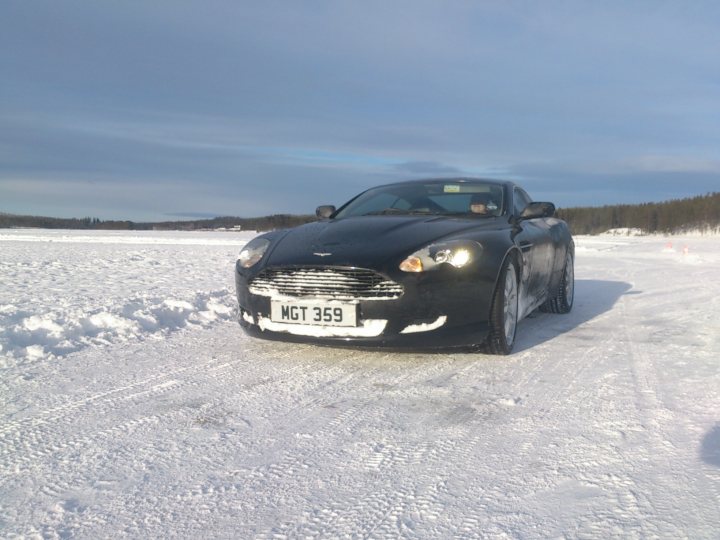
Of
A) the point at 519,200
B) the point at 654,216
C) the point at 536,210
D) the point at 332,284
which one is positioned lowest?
the point at 332,284

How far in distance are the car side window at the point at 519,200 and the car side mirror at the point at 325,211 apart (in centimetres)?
151

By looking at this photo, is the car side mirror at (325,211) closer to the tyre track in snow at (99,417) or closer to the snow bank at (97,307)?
the snow bank at (97,307)

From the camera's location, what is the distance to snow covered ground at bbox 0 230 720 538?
1.82m

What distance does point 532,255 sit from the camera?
15.6 feet

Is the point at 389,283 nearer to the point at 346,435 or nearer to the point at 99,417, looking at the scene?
the point at 346,435

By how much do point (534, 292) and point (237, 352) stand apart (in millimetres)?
2344

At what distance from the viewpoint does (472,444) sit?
94.8 inches

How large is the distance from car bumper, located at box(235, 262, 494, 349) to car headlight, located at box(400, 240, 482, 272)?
0.18ft

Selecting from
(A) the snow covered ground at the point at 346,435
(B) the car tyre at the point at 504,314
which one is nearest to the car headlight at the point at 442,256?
(B) the car tyre at the point at 504,314

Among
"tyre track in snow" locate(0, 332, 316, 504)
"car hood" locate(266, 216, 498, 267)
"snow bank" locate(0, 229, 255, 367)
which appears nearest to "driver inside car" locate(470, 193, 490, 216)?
"car hood" locate(266, 216, 498, 267)

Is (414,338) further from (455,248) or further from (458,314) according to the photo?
(455,248)

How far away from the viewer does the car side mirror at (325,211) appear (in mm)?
5237

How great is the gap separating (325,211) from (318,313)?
1850 mm

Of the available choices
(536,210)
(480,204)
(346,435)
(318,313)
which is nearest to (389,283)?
(318,313)
